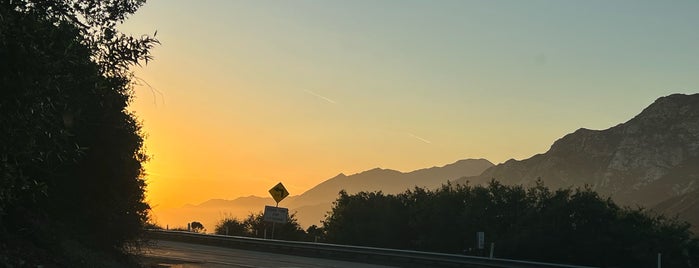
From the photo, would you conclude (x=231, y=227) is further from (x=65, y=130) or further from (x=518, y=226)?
(x=65, y=130)

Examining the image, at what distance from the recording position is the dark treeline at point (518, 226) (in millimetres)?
30719

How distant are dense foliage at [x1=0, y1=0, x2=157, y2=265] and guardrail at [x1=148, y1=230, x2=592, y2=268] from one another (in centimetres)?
404

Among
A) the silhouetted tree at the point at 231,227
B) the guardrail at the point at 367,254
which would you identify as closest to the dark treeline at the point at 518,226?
the silhouetted tree at the point at 231,227

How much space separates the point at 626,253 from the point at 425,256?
1233cm

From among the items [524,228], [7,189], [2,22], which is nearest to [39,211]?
[7,189]

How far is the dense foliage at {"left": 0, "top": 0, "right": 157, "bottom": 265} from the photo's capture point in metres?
→ 6.38

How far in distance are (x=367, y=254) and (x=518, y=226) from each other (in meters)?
12.0

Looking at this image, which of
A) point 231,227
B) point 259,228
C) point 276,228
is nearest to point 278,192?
point 276,228

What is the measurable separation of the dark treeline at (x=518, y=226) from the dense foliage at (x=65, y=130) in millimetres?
21449

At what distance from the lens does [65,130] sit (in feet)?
24.6

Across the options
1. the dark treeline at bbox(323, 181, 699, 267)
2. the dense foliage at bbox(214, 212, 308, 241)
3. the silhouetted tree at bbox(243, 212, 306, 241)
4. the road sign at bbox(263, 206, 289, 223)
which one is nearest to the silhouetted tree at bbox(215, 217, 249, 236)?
the dense foliage at bbox(214, 212, 308, 241)

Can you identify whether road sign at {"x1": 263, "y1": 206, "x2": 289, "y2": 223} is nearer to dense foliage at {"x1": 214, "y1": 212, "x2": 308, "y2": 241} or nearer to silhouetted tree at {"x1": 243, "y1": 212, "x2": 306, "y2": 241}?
silhouetted tree at {"x1": 243, "y1": 212, "x2": 306, "y2": 241}

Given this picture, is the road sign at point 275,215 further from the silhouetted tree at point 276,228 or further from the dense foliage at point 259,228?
the dense foliage at point 259,228

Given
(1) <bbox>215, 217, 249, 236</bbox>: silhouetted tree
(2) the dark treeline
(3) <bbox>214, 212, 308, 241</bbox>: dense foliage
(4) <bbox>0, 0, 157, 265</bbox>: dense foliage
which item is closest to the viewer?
(4) <bbox>0, 0, 157, 265</bbox>: dense foliage
